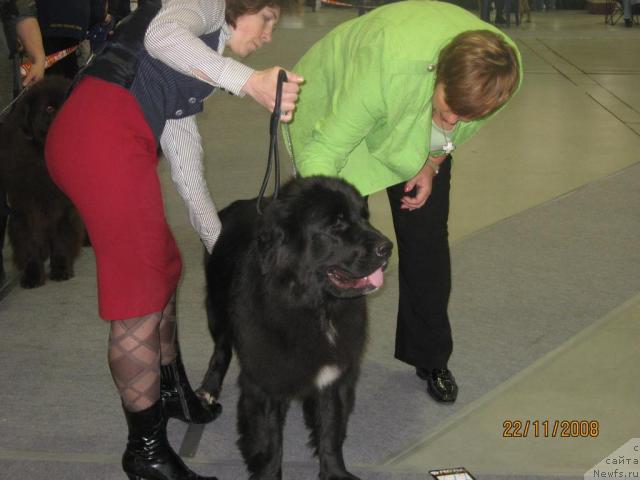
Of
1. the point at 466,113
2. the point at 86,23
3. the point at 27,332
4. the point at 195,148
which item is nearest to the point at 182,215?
the point at 86,23

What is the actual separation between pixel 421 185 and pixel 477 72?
58 cm

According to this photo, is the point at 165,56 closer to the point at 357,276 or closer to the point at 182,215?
the point at 357,276

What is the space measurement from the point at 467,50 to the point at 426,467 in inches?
50.9

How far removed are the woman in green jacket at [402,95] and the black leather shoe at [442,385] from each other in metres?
0.63

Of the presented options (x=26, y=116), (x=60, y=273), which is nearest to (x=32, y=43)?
(x=26, y=116)

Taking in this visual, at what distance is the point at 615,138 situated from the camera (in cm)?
701

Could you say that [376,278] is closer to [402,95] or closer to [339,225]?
[339,225]

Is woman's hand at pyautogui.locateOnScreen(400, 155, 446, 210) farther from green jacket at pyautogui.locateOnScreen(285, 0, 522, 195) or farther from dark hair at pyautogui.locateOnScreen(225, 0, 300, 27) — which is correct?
dark hair at pyautogui.locateOnScreen(225, 0, 300, 27)

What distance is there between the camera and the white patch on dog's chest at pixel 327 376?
8.29 ft

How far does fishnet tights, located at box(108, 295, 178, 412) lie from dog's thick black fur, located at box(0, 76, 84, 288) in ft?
6.69

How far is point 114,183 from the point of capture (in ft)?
7.08
